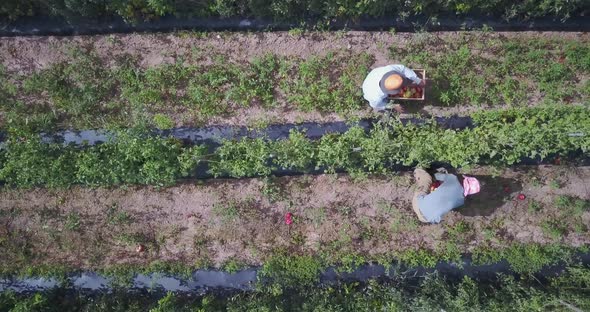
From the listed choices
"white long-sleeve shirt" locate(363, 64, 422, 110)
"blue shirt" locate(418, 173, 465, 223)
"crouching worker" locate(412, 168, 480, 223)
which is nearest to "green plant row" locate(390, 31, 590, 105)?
"white long-sleeve shirt" locate(363, 64, 422, 110)

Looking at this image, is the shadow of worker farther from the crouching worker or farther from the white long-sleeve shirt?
the white long-sleeve shirt

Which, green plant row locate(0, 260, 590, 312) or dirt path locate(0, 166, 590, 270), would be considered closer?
green plant row locate(0, 260, 590, 312)

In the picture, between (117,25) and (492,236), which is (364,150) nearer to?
(492,236)

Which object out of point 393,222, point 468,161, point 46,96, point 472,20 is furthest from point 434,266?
point 46,96

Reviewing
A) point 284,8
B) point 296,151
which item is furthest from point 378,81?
point 284,8

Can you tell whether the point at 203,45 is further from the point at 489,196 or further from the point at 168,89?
the point at 489,196

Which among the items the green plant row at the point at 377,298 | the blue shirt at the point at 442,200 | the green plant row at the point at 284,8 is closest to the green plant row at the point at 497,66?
the green plant row at the point at 284,8

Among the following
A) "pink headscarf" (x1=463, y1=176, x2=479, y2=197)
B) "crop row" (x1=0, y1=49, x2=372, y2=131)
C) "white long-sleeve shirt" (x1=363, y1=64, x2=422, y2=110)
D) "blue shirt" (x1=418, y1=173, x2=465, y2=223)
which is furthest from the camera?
"crop row" (x1=0, y1=49, x2=372, y2=131)
